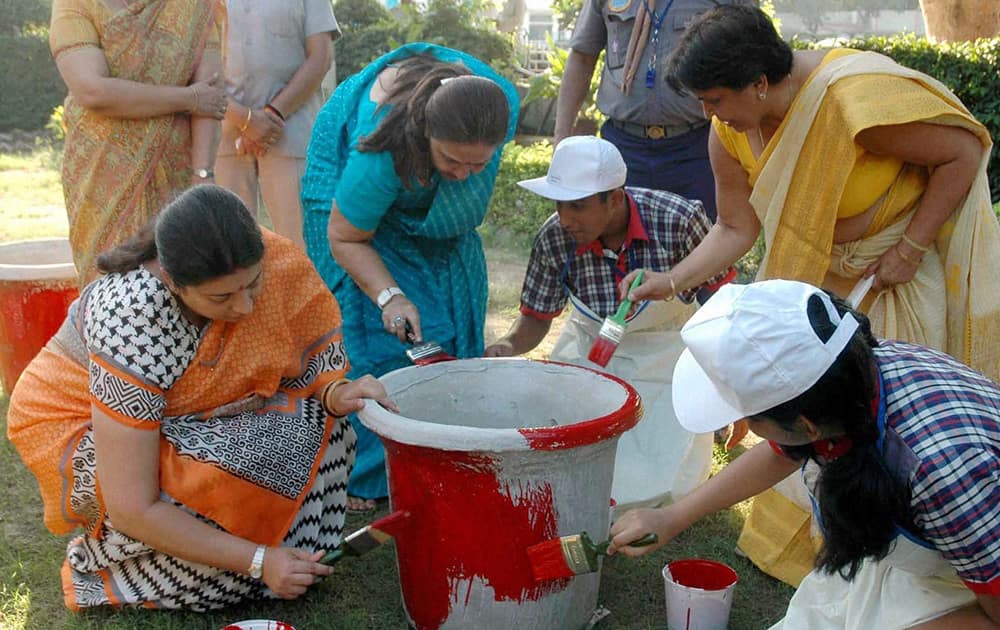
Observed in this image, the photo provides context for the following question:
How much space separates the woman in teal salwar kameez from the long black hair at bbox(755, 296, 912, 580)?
1.24 meters

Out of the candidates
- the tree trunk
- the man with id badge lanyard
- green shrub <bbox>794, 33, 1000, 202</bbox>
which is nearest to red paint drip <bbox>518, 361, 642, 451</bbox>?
the man with id badge lanyard

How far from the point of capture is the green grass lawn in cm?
236

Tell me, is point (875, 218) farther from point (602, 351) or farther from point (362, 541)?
point (362, 541)

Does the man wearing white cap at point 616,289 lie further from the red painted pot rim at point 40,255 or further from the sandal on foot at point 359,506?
the red painted pot rim at point 40,255

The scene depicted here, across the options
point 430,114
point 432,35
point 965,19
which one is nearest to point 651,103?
point 430,114

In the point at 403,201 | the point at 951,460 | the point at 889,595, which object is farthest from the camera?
the point at 403,201

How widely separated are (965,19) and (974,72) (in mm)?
2197

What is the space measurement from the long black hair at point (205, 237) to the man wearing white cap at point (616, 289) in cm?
100

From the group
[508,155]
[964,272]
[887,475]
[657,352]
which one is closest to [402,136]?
[657,352]

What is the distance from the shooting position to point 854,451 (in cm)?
150

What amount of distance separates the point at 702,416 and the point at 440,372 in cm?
99

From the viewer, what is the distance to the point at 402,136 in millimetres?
2605

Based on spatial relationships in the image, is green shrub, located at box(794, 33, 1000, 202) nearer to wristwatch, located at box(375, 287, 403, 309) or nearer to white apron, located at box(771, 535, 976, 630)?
wristwatch, located at box(375, 287, 403, 309)

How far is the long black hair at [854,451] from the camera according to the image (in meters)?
1.45
